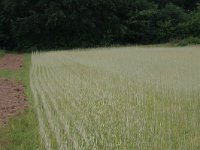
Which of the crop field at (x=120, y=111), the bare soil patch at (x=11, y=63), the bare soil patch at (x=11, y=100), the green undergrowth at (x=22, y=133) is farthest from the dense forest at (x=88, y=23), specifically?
the green undergrowth at (x=22, y=133)

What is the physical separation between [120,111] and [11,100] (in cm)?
377

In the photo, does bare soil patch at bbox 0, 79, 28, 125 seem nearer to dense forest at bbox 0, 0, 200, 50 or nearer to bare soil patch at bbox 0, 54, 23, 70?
bare soil patch at bbox 0, 54, 23, 70

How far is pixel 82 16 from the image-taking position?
4338 cm

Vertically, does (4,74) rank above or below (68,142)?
below

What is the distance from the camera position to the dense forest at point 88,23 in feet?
140

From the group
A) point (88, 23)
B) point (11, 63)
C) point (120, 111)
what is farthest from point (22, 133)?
point (88, 23)

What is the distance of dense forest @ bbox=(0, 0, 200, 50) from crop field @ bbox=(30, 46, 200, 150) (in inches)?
1069

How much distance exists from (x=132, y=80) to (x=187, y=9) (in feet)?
150

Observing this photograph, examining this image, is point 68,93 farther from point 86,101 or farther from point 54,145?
point 54,145

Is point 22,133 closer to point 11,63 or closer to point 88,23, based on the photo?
point 11,63

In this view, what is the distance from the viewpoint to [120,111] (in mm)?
9852

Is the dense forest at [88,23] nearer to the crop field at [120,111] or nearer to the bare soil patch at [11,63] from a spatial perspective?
the bare soil patch at [11,63]

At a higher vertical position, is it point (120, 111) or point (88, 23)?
point (120, 111)

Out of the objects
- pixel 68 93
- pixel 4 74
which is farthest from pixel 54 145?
→ pixel 4 74
